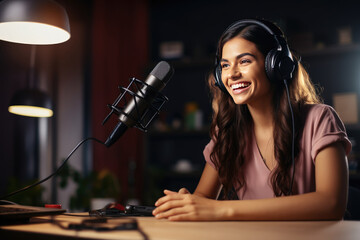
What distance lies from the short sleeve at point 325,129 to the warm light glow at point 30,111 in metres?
1.21

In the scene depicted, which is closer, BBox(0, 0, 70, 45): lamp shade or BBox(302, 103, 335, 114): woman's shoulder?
BBox(0, 0, 70, 45): lamp shade

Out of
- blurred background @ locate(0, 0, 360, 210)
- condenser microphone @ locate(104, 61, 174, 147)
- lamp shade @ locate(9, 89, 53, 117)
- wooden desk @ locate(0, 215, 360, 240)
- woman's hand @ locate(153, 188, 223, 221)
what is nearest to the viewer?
wooden desk @ locate(0, 215, 360, 240)

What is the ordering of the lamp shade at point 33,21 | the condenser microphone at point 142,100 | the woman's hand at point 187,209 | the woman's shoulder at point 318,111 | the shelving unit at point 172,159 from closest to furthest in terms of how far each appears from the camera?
1. the woman's hand at point 187,209
2. the condenser microphone at point 142,100
3. the lamp shade at point 33,21
4. the woman's shoulder at point 318,111
5. the shelving unit at point 172,159

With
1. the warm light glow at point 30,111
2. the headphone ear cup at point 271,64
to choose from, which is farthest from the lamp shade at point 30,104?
the headphone ear cup at point 271,64

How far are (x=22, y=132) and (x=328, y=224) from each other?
2665mm

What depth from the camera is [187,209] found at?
0.88 metres

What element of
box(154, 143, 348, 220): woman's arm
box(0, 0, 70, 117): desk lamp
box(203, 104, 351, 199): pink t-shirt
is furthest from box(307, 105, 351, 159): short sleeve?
box(0, 0, 70, 117): desk lamp

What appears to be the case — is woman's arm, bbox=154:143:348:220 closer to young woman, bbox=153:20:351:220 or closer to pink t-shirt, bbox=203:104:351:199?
young woman, bbox=153:20:351:220

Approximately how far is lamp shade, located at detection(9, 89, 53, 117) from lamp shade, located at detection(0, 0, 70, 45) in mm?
492

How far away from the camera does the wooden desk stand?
25.8 inches

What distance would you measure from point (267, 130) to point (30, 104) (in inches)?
44.2

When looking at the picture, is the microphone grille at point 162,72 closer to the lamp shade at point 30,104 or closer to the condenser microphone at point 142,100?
the condenser microphone at point 142,100

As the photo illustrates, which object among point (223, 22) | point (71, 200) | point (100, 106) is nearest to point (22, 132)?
point (71, 200)

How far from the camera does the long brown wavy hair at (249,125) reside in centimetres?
135
